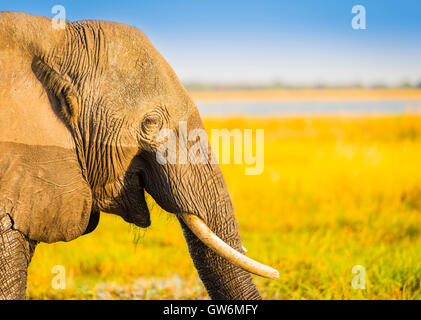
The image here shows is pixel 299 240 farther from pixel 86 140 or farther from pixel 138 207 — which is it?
pixel 86 140

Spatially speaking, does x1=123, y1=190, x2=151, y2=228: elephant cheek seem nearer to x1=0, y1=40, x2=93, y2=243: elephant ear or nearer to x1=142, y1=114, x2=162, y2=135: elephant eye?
x1=0, y1=40, x2=93, y2=243: elephant ear

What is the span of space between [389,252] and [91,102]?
15.8ft

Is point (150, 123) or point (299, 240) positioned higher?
point (150, 123)

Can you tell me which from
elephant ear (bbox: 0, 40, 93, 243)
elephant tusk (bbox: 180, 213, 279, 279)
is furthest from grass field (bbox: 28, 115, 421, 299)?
elephant ear (bbox: 0, 40, 93, 243)

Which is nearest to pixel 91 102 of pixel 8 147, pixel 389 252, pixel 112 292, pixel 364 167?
pixel 8 147

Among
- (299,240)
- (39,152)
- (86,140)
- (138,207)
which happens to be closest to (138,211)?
(138,207)

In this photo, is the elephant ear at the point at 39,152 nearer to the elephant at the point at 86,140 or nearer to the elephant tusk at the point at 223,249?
the elephant at the point at 86,140

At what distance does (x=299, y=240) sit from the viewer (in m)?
7.28

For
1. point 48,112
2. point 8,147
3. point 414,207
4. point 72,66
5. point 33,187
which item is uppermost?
point 72,66

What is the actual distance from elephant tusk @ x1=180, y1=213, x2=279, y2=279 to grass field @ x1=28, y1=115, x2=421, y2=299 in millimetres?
292

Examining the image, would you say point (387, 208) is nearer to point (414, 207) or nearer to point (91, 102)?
point (414, 207)

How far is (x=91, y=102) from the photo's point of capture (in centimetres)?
287

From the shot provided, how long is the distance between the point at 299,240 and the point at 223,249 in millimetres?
4560

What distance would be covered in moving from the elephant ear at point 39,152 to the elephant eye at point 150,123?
0.36m
